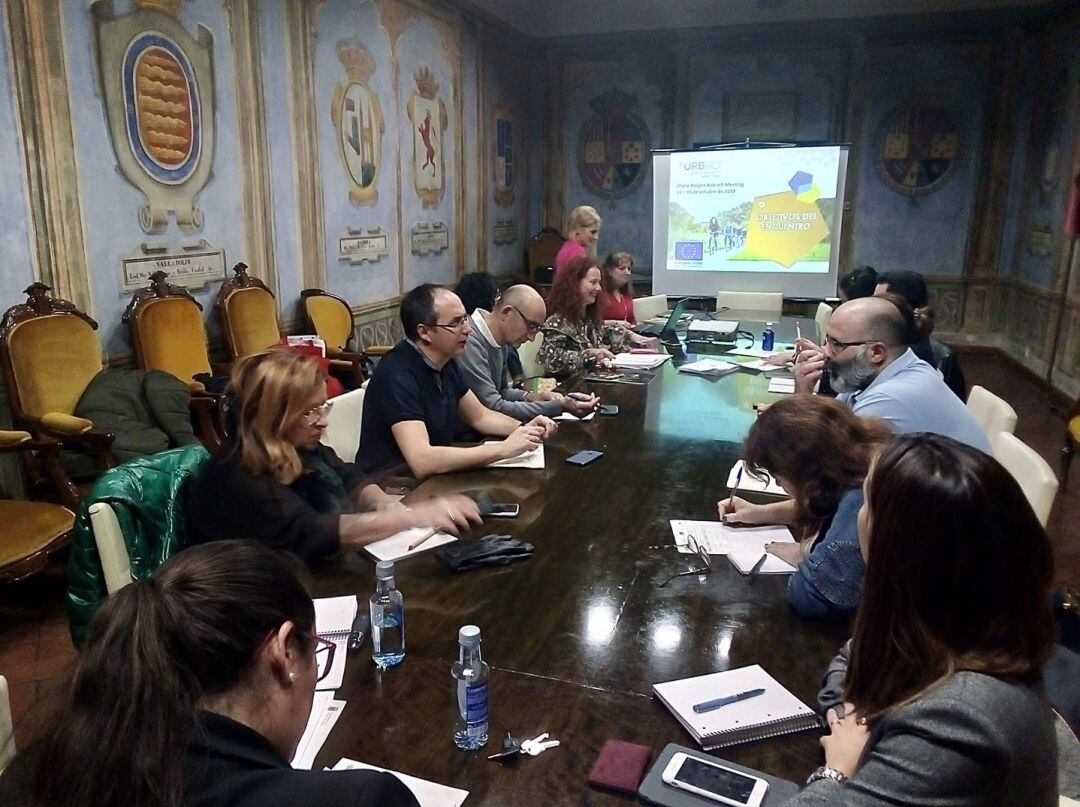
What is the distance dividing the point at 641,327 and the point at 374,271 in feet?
6.56

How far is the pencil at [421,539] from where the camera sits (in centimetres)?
184

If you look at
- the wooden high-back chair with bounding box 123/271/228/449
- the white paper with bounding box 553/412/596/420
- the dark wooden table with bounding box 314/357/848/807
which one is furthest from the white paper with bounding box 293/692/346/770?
the wooden high-back chair with bounding box 123/271/228/449

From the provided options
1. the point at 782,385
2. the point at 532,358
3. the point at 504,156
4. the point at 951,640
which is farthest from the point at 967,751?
the point at 504,156

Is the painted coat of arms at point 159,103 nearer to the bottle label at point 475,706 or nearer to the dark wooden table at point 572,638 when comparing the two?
the dark wooden table at point 572,638

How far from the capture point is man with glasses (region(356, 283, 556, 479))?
8.05 ft

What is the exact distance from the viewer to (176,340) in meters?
3.88

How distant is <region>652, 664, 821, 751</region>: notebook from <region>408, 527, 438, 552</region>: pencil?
2.40 feet

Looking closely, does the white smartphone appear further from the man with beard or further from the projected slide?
the projected slide

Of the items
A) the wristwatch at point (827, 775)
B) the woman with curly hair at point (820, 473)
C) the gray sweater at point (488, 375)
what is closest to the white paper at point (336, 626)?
the wristwatch at point (827, 775)

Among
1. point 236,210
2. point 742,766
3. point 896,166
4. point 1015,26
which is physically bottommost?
point 742,766

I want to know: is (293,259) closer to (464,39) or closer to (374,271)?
(374,271)

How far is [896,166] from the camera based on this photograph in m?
7.72

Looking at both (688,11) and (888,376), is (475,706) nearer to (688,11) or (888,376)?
(888,376)

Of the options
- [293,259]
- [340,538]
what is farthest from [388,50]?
[340,538]
